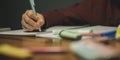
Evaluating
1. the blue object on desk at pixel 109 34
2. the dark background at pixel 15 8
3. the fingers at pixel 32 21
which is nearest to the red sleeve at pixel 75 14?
the fingers at pixel 32 21

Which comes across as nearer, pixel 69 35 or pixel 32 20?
pixel 69 35

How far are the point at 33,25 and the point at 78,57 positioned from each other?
0.61m

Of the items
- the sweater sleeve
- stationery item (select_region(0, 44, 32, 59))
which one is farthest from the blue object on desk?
the sweater sleeve

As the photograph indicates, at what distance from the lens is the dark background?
1.82m

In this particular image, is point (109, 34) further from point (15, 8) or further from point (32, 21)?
point (15, 8)

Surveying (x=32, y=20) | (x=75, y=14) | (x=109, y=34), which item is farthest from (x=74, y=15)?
(x=109, y=34)

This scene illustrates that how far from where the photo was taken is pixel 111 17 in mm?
Result: 1263

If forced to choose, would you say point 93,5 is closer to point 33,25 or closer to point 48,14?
point 48,14

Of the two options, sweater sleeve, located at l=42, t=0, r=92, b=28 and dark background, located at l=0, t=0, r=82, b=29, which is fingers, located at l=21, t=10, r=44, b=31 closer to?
sweater sleeve, located at l=42, t=0, r=92, b=28

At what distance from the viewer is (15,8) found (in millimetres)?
2062

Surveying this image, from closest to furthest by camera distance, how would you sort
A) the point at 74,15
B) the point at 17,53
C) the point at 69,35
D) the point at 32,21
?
1. the point at 17,53
2. the point at 69,35
3. the point at 32,21
4. the point at 74,15

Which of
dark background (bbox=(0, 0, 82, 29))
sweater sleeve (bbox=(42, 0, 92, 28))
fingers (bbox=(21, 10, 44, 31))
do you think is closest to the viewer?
fingers (bbox=(21, 10, 44, 31))

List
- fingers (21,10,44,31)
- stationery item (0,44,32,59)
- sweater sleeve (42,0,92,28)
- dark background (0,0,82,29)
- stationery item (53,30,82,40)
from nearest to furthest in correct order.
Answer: stationery item (0,44,32,59) < stationery item (53,30,82,40) < fingers (21,10,44,31) < sweater sleeve (42,0,92,28) < dark background (0,0,82,29)

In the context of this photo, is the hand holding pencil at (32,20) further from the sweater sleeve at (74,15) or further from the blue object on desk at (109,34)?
the blue object on desk at (109,34)
